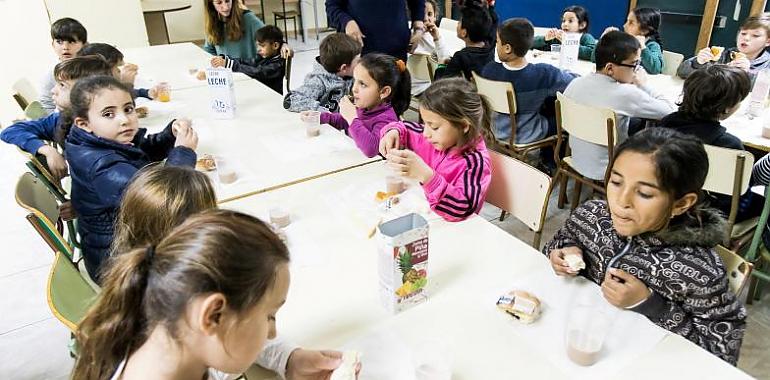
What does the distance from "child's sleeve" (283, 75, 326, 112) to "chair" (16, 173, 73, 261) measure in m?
1.24

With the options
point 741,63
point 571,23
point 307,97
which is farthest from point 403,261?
point 571,23

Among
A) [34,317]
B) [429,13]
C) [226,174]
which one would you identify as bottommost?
[34,317]

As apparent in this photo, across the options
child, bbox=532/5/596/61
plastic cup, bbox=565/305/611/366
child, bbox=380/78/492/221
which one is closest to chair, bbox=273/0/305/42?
child, bbox=532/5/596/61

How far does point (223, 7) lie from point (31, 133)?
180 centimetres

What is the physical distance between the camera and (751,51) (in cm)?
337

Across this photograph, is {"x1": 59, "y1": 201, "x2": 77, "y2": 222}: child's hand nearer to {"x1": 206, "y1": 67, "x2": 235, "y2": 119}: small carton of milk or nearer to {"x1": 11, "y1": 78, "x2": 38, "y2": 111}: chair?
{"x1": 206, "y1": 67, "x2": 235, "y2": 119}: small carton of milk

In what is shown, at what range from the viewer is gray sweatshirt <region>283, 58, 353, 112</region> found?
9.55 ft

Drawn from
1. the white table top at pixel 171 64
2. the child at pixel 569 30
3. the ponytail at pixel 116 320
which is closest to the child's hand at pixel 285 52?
the white table top at pixel 171 64

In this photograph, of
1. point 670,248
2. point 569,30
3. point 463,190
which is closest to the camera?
point 670,248

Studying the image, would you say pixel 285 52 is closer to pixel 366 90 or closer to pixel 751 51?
pixel 366 90

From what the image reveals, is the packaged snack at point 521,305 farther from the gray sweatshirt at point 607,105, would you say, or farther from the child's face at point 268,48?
the child's face at point 268,48

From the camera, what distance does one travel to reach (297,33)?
8547 millimetres

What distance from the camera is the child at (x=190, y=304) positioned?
0.83m

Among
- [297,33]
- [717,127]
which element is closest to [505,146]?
[717,127]
